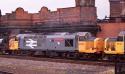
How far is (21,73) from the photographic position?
23.4 meters

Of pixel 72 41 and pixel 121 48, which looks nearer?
pixel 121 48

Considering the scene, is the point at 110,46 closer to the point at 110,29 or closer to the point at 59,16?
the point at 110,29

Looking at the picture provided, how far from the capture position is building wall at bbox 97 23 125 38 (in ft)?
158

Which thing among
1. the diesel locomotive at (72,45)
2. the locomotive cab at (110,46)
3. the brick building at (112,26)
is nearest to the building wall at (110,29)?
the brick building at (112,26)

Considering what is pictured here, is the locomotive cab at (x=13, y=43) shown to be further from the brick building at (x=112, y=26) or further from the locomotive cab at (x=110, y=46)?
the locomotive cab at (x=110, y=46)

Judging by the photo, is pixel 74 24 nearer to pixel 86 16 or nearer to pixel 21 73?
pixel 86 16

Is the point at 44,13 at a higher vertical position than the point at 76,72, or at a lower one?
higher

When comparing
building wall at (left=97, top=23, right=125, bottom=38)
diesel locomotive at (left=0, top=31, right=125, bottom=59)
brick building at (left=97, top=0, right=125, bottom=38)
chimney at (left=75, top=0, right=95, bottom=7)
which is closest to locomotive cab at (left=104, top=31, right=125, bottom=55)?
diesel locomotive at (left=0, top=31, right=125, bottom=59)

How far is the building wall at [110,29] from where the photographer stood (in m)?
48.2

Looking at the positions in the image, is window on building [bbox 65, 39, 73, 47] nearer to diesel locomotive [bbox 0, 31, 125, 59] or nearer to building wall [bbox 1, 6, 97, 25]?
diesel locomotive [bbox 0, 31, 125, 59]

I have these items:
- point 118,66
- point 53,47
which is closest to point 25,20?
point 53,47

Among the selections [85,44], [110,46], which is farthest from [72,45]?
[110,46]

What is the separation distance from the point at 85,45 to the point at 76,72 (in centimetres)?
1138

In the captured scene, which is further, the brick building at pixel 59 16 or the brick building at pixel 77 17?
the brick building at pixel 59 16
